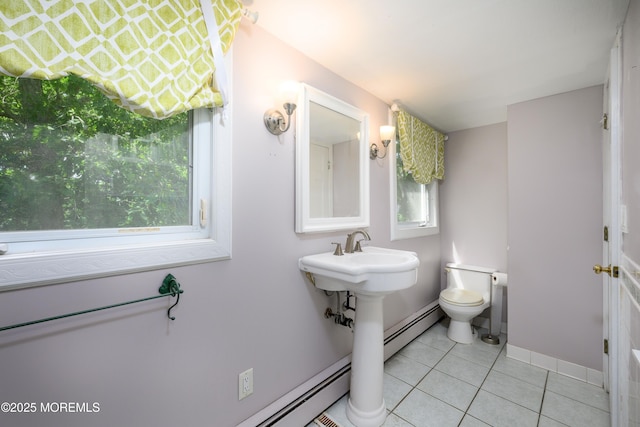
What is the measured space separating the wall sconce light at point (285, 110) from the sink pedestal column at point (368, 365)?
1010 mm

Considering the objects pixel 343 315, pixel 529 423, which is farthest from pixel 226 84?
pixel 529 423

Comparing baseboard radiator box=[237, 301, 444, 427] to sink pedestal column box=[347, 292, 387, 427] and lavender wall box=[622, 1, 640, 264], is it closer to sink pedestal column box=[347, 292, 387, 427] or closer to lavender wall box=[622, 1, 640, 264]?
sink pedestal column box=[347, 292, 387, 427]

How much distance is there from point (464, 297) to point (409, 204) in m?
0.98

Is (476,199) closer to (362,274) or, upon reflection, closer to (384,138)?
(384,138)

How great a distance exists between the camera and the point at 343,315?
66.8 inches

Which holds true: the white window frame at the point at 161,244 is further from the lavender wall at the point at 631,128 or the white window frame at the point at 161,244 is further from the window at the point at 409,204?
the lavender wall at the point at 631,128

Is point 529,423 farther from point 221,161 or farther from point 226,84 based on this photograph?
point 226,84

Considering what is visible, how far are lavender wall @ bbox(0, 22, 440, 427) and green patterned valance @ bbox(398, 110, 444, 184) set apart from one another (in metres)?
0.68

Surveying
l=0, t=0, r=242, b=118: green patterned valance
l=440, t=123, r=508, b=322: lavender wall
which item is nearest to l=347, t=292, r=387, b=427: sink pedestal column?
l=0, t=0, r=242, b=118: green patterned valance

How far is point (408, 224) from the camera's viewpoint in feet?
8.30

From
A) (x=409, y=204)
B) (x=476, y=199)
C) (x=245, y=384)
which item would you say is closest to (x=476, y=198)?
(x=476, y=199)

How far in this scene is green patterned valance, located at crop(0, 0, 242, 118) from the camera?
70 centimetres

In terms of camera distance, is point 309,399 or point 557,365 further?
point 557,365

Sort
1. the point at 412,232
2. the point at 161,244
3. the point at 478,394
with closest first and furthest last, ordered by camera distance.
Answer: the point at 161,244
the point at 478,394
the point at 412,232
